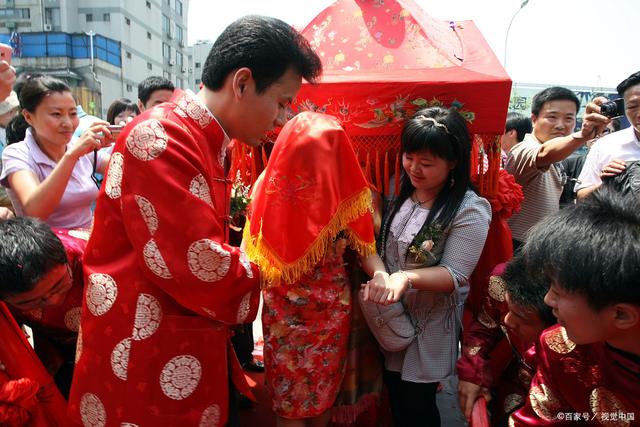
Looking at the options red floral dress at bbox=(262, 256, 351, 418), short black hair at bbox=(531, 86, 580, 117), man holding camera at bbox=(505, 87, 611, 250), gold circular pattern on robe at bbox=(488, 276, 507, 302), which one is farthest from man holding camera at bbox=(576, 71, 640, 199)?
red floral dress at bbox=(262, 256, 351, 418)

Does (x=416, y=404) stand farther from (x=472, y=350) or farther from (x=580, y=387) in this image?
(x=580, y=387)

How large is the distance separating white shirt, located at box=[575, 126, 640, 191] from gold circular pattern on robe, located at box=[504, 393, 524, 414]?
1.36 m

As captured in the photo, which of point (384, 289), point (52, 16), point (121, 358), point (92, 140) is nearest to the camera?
point (121, 358)

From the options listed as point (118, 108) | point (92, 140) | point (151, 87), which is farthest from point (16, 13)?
point (92, 140)

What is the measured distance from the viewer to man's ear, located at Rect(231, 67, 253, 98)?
1.29m

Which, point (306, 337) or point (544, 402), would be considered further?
point (306, 337)

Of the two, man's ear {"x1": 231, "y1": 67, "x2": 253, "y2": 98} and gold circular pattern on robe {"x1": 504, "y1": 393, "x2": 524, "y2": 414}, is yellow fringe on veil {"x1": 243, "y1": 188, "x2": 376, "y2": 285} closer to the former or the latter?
man's ear {"x1": 231, "y1": 67, "x2": 253, "y2": 98}

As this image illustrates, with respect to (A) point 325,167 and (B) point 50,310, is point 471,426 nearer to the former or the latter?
(A) point 325,167

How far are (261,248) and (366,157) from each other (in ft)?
2.53

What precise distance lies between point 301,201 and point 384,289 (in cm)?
42

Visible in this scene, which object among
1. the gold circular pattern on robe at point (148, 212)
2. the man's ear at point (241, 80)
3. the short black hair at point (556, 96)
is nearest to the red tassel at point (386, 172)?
the man's ear at point (241, 80)

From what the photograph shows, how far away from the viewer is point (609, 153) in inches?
99.3

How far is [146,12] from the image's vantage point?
3119cm

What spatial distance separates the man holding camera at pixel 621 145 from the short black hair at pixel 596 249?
130cm
